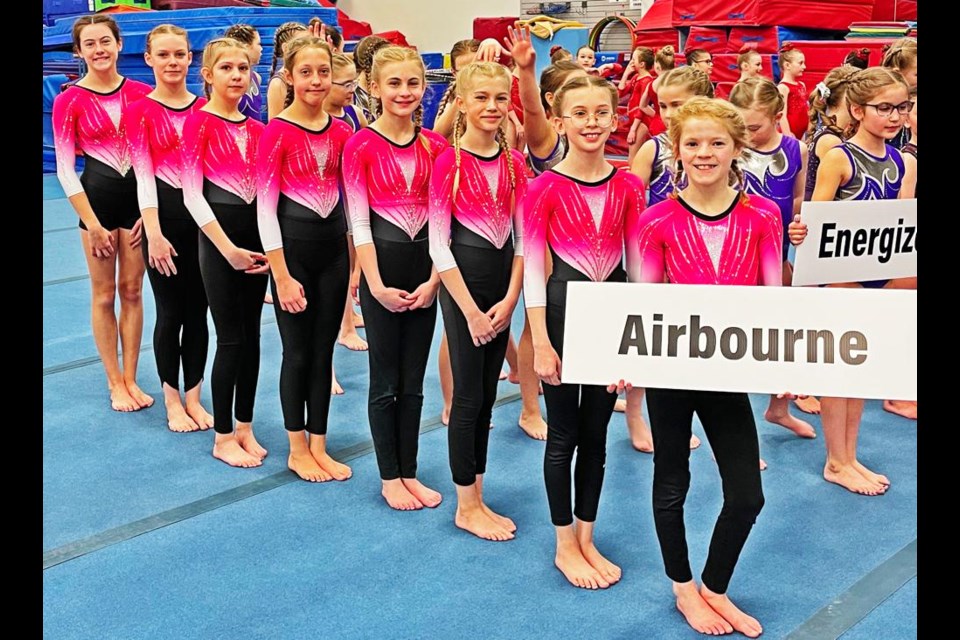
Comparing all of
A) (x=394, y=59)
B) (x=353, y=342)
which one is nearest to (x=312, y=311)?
(x=394, y=59)

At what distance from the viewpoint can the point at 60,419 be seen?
13.7ft

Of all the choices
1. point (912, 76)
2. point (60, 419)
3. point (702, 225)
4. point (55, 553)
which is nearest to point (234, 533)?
point (55, 553)

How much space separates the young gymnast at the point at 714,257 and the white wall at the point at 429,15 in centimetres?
1382

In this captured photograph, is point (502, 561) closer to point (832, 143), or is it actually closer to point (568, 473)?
point (568, 473)

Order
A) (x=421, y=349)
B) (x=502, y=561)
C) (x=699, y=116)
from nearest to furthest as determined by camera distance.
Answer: (x=699, y=116) → (x=502, y=561) → (x=421, y=349)

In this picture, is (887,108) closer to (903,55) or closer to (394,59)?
(903,55)

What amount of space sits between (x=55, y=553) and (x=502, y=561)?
1.43 m

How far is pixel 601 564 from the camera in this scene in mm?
2844

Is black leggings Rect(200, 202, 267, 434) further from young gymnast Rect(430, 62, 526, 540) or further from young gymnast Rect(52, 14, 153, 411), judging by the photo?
young gymnast Rect(430, 62, 526, 540)

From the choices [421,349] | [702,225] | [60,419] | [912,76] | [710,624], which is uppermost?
[912,76]

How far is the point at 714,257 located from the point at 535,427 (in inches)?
68.9

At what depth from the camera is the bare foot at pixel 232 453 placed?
368 centimetres

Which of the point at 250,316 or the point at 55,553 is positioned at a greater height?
the point at 250,316

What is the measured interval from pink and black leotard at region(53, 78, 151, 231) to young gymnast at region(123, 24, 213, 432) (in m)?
0.08
